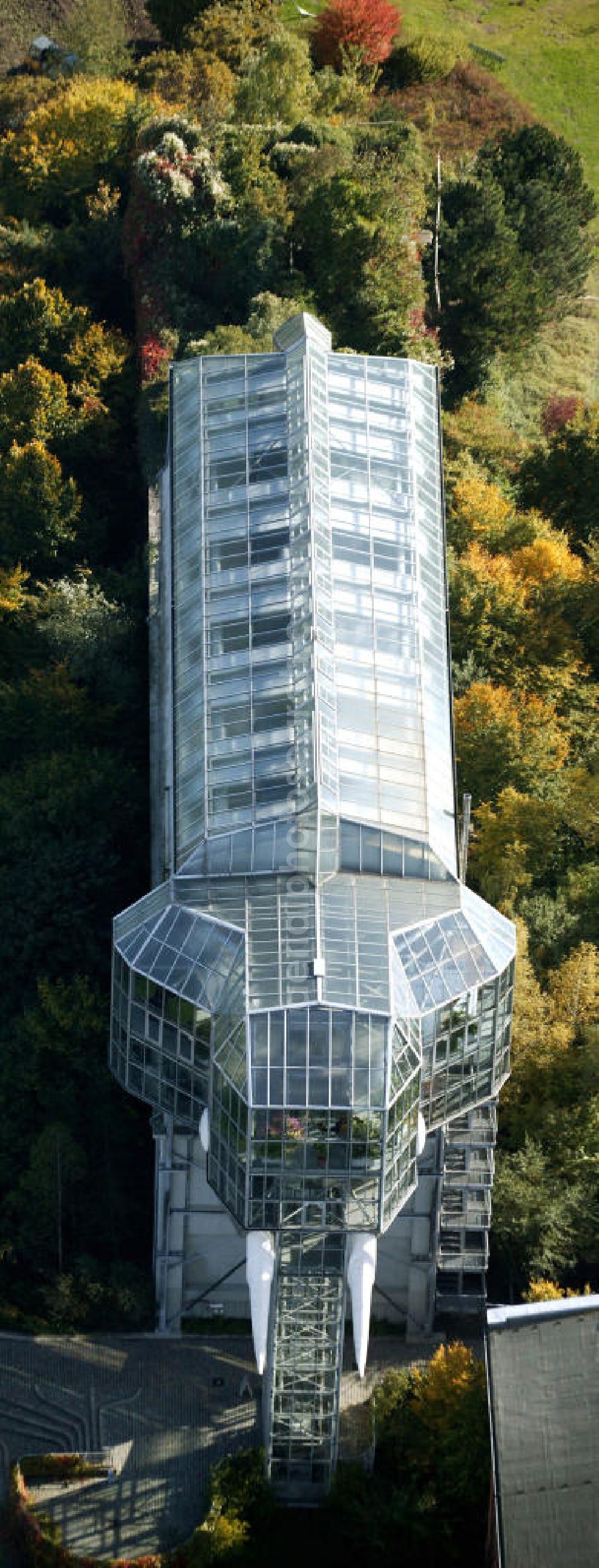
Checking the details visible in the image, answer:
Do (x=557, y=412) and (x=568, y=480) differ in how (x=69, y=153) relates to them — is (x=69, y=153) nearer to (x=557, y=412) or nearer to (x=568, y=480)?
(x=557, y=412)

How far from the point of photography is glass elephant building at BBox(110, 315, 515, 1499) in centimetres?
7800

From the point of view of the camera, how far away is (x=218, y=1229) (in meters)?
86.3

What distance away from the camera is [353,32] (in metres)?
133

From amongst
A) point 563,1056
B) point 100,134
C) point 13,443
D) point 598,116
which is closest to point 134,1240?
point 563,1056

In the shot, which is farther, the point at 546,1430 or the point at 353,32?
the point at 353,32

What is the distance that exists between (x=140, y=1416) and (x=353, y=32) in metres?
75.6

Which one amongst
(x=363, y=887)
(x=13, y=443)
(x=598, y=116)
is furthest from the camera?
(x=598, y=116)

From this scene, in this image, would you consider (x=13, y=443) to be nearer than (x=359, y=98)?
Yes

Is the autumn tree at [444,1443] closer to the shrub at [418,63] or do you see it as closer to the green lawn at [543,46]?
the green lawn at [543,46]

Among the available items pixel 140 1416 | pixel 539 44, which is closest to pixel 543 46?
pixel 539 44

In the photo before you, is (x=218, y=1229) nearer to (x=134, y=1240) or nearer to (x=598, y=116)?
(x=134, y=1240)

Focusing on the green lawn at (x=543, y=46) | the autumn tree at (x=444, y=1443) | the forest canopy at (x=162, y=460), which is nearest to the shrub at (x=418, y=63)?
the forest canopy at (x=162, y=460)

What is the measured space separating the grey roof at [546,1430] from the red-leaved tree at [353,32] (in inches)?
3058

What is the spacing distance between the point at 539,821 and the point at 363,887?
15.0m
